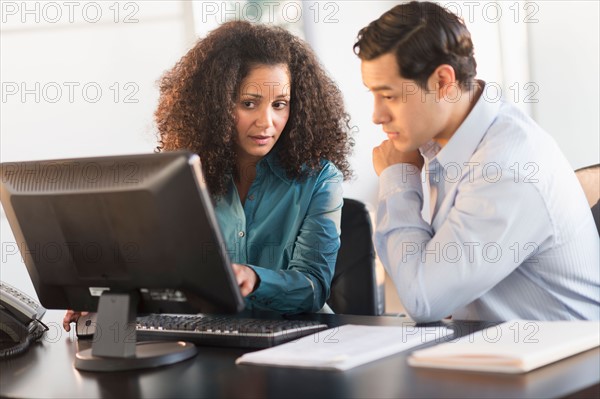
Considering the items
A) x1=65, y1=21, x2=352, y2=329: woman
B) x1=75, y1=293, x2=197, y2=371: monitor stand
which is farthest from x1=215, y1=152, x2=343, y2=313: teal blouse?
x1=75, y1=293, x2=197, y2=371: monitor stand

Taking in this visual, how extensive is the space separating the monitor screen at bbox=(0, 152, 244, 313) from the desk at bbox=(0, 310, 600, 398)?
15cm

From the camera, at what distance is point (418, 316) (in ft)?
6.12

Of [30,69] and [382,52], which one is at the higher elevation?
[30,69]

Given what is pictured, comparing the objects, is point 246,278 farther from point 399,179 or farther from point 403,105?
point 403,105

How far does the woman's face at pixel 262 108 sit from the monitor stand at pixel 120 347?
84 centimetres

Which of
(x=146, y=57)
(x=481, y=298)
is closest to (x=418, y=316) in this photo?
(x=481, y=298)

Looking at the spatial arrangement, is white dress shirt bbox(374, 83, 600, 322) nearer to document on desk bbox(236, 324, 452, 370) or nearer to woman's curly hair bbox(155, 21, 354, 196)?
document on desk bbox(236, 324, 452, 370)

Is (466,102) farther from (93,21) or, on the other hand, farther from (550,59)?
(93,21)

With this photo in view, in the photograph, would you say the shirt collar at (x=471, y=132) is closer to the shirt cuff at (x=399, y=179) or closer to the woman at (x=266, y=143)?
the shirt cuff at (x=399, y=179)

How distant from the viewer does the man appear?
1.84 meters

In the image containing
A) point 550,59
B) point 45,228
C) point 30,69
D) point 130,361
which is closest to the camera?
point 130,361

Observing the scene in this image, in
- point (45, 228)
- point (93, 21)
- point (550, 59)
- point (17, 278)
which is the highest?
point (93, 21)

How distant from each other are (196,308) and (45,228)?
1.17ft

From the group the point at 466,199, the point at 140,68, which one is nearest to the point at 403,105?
the point at 466,199
